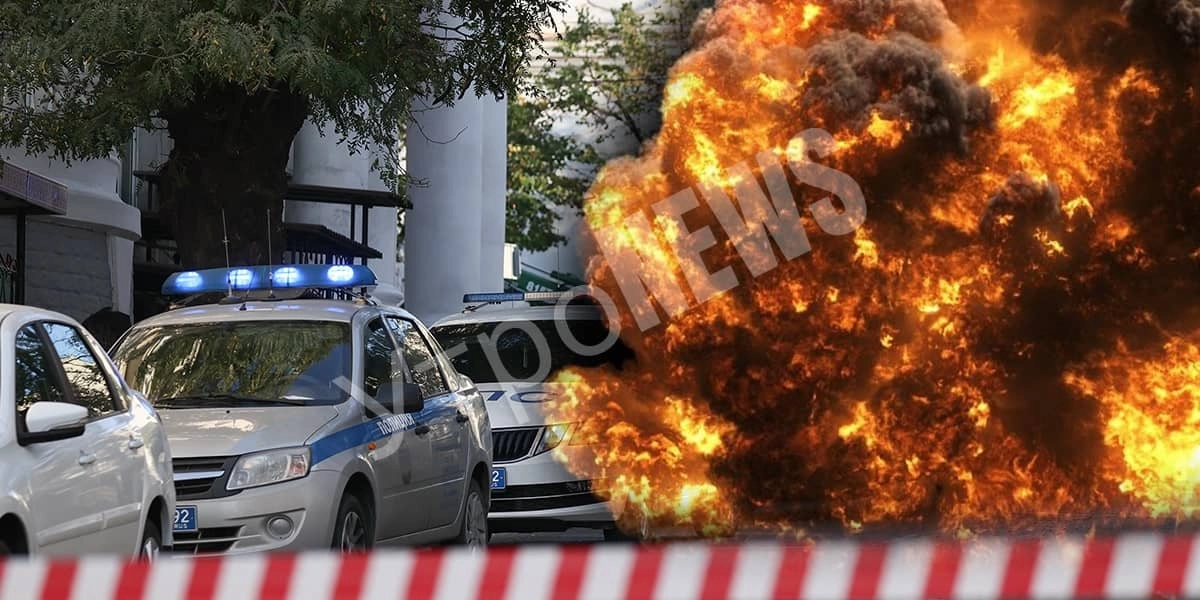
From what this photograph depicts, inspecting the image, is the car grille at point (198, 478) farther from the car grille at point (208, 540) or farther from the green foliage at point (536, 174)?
the green foliage at point (536, 174)

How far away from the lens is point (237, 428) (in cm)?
947

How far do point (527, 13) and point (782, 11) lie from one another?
150 inches

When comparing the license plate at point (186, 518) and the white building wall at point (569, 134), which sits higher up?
the white building wall at point (569, 134)

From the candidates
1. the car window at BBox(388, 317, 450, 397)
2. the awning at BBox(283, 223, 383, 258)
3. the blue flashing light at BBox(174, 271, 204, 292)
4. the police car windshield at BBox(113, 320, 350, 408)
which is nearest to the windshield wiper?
the police car windshield at BBox(113, 320, 350, 408)

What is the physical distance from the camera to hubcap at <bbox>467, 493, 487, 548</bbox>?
11.6m

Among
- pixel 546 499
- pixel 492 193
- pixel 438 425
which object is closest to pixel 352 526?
pixel 438 425

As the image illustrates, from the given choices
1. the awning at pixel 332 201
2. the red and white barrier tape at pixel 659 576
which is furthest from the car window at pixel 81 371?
the awning at pixel 332 201

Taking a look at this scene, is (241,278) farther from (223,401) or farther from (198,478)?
(198,478)

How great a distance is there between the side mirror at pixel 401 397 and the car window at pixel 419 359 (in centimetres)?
57

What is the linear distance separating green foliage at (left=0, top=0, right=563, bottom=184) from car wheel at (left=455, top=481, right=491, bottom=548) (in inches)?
161

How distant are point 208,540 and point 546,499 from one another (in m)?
4.35

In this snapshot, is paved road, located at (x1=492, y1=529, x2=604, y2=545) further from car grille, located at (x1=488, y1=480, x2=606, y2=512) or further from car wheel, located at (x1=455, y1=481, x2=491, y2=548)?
car wheel, located at (x1=455, y1=481, x2=491, y2=548)

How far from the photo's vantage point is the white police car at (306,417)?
9.22 meters

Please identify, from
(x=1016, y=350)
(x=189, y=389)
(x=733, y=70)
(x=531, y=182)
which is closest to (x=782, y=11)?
(x=733, y=70)
